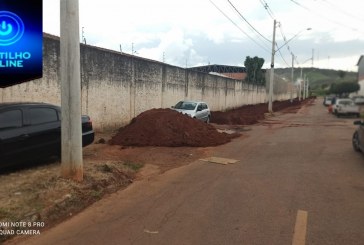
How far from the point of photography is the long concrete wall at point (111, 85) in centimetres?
1398

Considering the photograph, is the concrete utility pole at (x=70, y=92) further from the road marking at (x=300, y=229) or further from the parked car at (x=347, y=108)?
the parked car at (x=347, y=108)

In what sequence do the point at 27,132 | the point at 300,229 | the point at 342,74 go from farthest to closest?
the point at 342,74 → the point at 27,132 → the point at 300,229

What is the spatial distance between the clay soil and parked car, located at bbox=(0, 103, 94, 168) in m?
0.35

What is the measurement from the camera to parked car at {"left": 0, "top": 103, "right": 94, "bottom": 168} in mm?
8766

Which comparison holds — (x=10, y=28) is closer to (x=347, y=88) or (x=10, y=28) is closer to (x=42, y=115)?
(x=42, y=115)

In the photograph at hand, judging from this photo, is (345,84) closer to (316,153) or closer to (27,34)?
(316,153)

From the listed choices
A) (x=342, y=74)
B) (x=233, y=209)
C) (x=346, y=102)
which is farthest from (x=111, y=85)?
(x=342, y=74)

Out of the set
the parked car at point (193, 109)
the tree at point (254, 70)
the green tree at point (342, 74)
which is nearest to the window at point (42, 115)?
the parked car at point (193, 109)

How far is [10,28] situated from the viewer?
9.69 m

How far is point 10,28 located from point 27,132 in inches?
98.1

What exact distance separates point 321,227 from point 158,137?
9.70 m

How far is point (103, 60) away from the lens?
17672mm

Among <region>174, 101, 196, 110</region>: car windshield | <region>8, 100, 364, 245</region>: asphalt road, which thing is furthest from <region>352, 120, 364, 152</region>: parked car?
<region>174, 101, 196, 110</region>: car windshield

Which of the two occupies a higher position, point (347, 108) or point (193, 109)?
point (193, 109)
